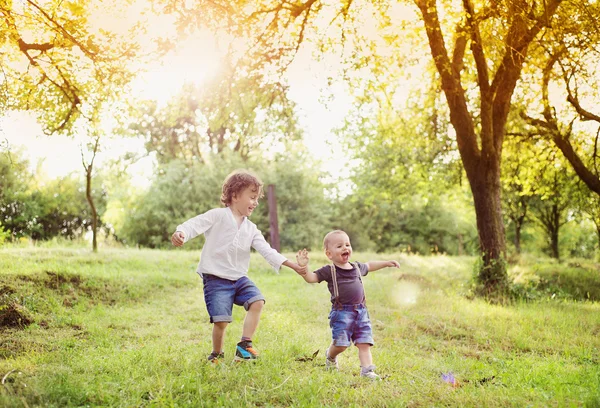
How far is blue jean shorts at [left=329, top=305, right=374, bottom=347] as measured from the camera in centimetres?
551

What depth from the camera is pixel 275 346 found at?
6.60 meters

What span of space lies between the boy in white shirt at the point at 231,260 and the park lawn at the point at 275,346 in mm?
323

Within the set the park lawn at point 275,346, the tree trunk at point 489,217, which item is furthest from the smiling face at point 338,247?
the tree trunk at point 489,217

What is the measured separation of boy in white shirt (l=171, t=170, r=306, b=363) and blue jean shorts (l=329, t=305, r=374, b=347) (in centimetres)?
75

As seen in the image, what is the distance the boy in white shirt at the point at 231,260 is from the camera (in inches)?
224

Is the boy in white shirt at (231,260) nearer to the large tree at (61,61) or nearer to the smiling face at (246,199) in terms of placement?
the smiling face at (246,199)

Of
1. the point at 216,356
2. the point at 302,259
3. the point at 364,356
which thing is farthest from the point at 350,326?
the point at 216,356

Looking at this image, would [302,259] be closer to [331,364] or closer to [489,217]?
[331,364]

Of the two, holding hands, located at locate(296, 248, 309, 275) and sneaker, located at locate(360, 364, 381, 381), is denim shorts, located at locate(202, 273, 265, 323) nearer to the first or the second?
holding hands, located at locate(296, 248, 309, 275)

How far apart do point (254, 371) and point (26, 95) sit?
7.07 meters

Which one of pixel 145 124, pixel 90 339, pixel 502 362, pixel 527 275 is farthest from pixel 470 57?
pixel 145 124

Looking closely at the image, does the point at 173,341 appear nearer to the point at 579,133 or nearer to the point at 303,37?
the point at 303,37

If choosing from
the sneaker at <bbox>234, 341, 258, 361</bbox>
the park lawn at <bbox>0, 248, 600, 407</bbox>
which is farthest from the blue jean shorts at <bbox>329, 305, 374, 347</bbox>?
the sneaker at <bbox>234, 341, 258, 361</bbox>

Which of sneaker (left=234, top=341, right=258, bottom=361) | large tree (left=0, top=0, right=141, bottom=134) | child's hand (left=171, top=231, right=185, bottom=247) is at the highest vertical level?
large tree (left=0, top=0, right=141, bottom=134)
